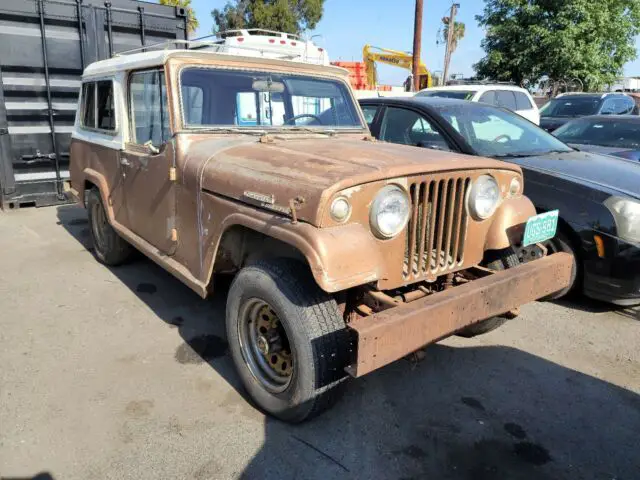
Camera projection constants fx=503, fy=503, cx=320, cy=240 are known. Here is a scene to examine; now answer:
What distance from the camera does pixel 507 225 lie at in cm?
303

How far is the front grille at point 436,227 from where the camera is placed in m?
2.64

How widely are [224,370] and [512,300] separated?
72.7 inches

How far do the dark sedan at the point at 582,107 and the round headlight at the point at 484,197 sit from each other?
902 cm

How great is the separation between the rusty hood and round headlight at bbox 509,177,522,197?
92 mm

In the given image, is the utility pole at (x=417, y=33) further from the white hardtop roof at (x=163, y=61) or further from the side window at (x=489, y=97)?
the white hardtop roof at (x=163, y=61)

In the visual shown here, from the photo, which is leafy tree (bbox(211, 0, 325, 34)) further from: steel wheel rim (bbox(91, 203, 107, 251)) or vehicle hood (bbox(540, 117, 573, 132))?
steel wheel rim (bbox(91, 203, 107, 251))

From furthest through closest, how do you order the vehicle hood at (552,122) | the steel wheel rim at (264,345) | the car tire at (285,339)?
1. the vehicle hood at (552,122)
2. the steel wheel rim at (264,345)
3. the car tire at (285,339)

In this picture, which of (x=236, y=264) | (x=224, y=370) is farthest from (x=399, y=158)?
(x=224, y=370)

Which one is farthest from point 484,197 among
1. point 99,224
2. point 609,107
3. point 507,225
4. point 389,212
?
point 609,107

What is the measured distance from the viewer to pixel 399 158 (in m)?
2.72

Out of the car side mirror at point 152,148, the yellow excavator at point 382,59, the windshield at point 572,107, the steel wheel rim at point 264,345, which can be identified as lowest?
the steel wheel rim at point 264,345

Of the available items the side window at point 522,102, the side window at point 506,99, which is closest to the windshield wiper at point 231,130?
the side window at point 506,99

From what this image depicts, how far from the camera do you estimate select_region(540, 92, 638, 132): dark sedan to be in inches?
443

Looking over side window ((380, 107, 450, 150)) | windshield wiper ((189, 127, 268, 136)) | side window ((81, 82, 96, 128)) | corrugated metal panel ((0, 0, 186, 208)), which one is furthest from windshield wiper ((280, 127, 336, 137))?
corrugated metal panel ((0, 0, 186, 208))
